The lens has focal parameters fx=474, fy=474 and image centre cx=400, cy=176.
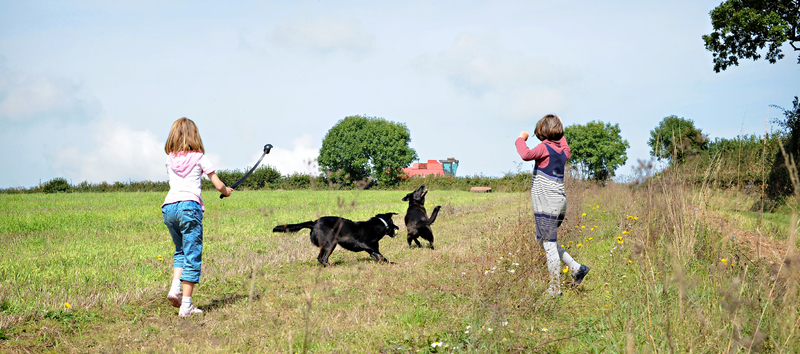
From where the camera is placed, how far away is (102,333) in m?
4.14

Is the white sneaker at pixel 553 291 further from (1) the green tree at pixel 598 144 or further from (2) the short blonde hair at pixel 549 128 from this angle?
(1) the green tree at pixel 598 144

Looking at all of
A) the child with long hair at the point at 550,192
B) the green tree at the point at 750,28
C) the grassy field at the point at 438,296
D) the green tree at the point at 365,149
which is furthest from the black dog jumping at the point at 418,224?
the green tree at the point at 365,149

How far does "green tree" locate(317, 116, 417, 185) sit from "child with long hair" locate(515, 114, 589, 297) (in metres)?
52.7

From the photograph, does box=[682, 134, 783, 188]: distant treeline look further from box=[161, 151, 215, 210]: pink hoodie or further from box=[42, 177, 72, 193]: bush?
box=[42, 177, 72, 193]: bush

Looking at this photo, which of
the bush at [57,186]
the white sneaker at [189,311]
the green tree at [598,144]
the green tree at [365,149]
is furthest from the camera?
the green tree at [598,144]

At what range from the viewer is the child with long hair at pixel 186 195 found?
443 centimetres

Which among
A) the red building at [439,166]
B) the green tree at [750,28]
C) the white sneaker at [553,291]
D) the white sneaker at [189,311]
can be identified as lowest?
the white sneaker at [189,311]

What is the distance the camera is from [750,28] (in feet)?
57.9

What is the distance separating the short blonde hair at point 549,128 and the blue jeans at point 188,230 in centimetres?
352

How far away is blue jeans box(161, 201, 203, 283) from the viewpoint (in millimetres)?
4418

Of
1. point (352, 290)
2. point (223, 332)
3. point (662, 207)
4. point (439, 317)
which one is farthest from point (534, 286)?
point (223, 332)

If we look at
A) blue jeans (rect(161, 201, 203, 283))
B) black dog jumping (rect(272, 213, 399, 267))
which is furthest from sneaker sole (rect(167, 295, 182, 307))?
black dog jumping (rect(272, 213, 399, 267))

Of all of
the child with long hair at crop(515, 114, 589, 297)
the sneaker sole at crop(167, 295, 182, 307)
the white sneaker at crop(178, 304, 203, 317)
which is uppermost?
the child with long hair at crop(515, 114, 589, 297)

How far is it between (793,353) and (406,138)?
62.8 metres
